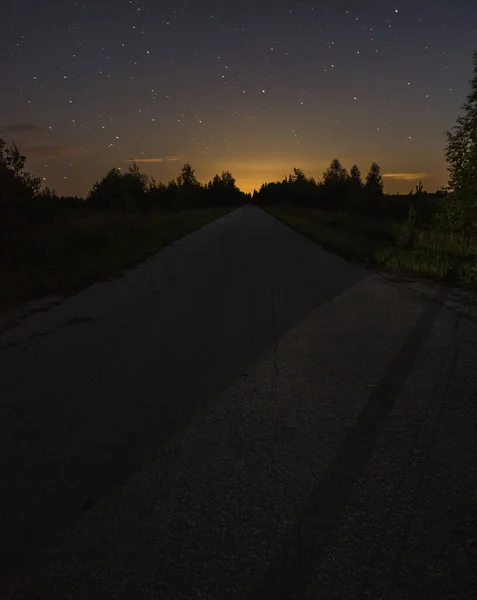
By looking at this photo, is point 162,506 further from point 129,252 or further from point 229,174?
point 229,174

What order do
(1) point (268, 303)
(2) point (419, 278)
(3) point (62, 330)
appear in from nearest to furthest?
1. (3) point (62, 330)
2. (1) point (268, 303)
3. (2) point (419, 278)

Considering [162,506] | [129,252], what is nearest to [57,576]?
[162,506]

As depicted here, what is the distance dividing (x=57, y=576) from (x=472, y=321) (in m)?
6.25

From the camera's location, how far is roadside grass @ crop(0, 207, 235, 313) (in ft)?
31.6

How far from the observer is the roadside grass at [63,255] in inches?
379

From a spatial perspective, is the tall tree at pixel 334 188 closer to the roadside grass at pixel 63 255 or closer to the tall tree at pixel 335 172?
the tall tree at pixel 335 172

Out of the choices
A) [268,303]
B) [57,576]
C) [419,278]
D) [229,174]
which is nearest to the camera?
[57,576]

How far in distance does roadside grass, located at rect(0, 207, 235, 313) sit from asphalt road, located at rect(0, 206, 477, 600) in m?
3.21

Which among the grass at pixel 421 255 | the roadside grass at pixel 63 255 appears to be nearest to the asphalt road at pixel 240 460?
the roadside grass at pixel 63 255

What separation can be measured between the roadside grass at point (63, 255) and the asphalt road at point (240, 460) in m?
3.21

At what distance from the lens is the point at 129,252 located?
1558cm

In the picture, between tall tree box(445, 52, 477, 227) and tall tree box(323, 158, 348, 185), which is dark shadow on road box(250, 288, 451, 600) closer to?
tall tree box(445, 52, 477, 227)

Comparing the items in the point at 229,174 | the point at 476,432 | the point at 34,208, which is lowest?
the point at 476,432

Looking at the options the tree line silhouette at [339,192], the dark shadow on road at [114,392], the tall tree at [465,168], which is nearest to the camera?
the dark shadow on road at [114,392]
